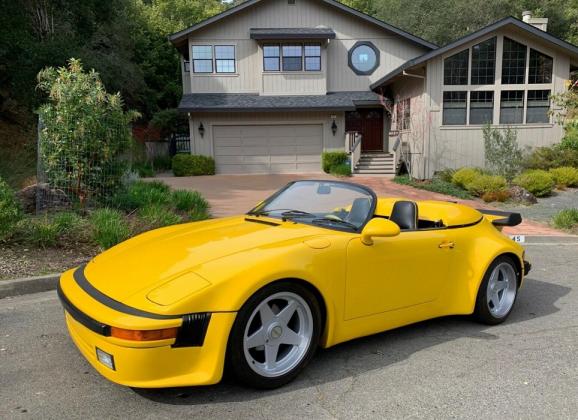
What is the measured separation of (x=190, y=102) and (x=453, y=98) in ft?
36.1

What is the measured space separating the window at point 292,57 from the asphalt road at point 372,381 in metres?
19.3

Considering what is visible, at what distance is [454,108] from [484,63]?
1.97m

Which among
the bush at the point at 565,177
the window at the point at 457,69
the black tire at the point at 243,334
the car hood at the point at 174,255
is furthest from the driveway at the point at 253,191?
the black tire at the point at 243,334

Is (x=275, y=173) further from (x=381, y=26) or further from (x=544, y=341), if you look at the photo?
(x=544, y=341)

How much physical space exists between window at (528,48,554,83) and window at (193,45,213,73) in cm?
1353

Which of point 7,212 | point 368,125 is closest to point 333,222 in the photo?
point 7,212

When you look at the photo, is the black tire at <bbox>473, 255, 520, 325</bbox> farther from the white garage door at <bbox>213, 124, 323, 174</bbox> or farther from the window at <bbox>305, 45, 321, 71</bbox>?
the window at <bbox>305, 45, 321, 71</bbox>

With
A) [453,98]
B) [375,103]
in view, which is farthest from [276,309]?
[375,103]

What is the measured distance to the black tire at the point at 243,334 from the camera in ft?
9.42

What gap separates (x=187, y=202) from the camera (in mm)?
9266

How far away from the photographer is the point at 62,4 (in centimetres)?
1866

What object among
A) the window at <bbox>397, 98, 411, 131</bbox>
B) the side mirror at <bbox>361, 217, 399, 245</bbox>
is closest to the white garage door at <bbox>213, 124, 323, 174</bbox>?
the window at <bbox>397, 98, 411, 131</bbox>

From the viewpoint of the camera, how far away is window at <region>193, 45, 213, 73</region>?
2197cm

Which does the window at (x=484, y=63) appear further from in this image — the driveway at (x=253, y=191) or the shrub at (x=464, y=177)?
the driveway at (x=253, y=191)
